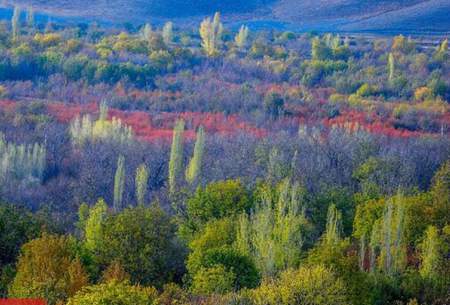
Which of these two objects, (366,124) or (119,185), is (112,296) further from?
(366,124)

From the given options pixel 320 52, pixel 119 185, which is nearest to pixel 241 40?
pixel 320 52

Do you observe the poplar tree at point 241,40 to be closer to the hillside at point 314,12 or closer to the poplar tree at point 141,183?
the hillside at point 314,12

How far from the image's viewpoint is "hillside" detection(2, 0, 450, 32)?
130 m

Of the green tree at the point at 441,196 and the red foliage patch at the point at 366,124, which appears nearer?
the green tree at the point at 441,196

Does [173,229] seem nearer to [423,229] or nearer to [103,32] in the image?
[423,229]

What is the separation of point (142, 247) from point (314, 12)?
11091cm

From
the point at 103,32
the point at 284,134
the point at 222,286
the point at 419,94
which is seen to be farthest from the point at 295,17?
the point at 222,286

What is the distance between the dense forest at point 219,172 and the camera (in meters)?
31.8

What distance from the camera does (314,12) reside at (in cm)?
14050

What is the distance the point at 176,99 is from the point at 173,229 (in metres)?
40.4

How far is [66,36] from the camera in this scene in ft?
345

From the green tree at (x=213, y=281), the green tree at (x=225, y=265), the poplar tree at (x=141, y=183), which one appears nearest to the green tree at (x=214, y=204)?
the green tree at (x=225, y=265)

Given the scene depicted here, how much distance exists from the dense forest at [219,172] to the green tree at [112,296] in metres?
0.07

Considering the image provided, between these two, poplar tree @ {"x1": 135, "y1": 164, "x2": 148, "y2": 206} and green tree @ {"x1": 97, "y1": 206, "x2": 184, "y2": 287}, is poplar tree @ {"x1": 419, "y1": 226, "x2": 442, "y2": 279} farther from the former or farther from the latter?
poplar tree @ {"x1": 135, "y1": 164, "x2": 148, "y2": 206}
